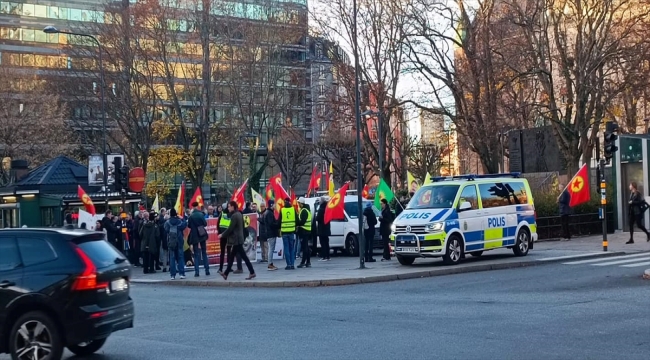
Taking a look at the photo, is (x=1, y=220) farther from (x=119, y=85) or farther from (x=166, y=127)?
(x=166, y=127)

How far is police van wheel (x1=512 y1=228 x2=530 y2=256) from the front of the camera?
23.2 meters

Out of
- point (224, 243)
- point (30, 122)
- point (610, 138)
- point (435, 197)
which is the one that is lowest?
point (224, 243)

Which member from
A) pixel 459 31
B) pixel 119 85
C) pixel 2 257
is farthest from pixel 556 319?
pixel 119 85

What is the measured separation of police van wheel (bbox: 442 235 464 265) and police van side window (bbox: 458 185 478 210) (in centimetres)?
99

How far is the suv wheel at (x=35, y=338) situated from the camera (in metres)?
9.89

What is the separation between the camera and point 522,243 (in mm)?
23359

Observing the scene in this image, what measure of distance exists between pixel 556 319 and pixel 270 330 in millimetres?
4148

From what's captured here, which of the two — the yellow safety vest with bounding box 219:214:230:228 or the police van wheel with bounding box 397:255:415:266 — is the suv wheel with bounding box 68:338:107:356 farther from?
the yellow safety vest with bounding box 219:214:230:228

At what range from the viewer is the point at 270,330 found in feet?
40.8

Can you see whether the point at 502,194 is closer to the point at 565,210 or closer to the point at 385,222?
the point at 385,222

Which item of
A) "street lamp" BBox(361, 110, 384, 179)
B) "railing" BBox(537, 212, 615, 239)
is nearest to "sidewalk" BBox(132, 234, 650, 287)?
"railing" BBox(537, 212, 615, 239)

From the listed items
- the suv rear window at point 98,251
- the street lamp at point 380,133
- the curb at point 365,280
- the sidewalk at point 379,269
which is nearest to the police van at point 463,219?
the sidewalk at point 379,269

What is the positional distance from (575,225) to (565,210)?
234cm

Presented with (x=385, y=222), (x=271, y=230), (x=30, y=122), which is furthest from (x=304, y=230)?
(x=30, y=122)
